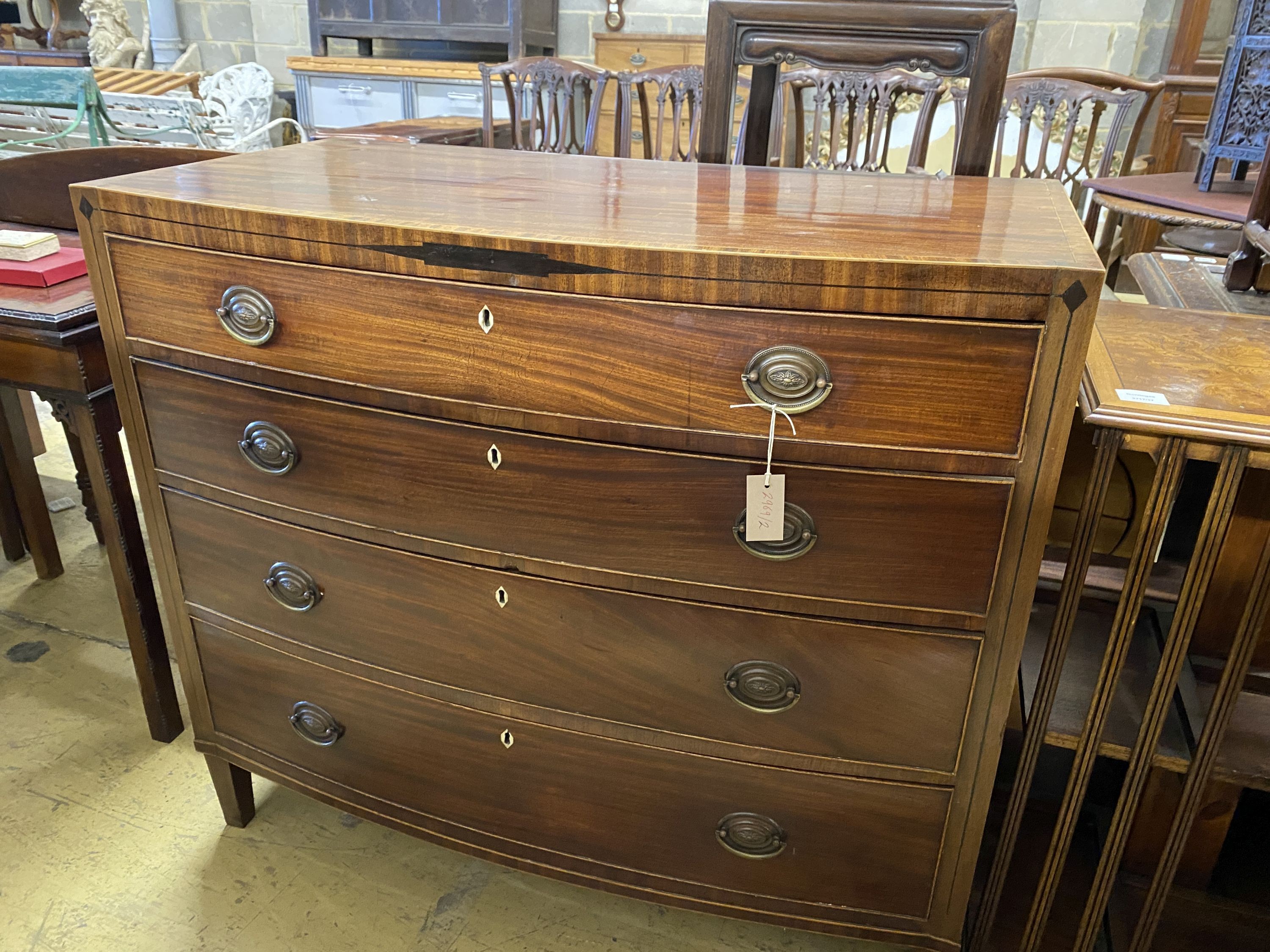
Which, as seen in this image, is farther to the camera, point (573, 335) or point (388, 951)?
point (388, 951)

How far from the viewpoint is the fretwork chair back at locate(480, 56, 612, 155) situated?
319 cm

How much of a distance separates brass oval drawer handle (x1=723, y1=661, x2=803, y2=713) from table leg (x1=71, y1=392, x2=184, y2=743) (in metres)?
1.19

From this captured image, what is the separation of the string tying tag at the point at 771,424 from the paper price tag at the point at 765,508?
0.01 metres

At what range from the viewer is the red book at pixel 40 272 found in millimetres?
1621

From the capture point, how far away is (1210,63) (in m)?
4.80

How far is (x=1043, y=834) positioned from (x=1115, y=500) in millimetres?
558

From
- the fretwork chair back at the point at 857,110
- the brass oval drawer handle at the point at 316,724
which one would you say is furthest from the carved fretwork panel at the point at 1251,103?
the brass oval drawer handle at the point at 316,724

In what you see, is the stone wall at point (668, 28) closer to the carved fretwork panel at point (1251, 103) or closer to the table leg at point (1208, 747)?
the carved fretwork panel at point (1251, 103)

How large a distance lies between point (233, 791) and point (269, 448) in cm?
75

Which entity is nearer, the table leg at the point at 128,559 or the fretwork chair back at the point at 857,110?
the table leg at the point at 128,559

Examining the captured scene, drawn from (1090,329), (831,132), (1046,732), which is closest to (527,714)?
(1046,732)

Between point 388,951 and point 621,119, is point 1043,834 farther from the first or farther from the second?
point 621,119

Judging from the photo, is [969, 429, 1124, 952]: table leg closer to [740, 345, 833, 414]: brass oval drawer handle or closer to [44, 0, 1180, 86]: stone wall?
[740, 345, 833, 414]: brass oval drawer handle

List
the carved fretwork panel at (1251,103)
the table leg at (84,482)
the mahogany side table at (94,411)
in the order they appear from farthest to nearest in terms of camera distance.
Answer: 1. the table leg at (84,482)
2. the carved fretwork panel at (1251,103)
3. the mahogany side table at (94,411)
